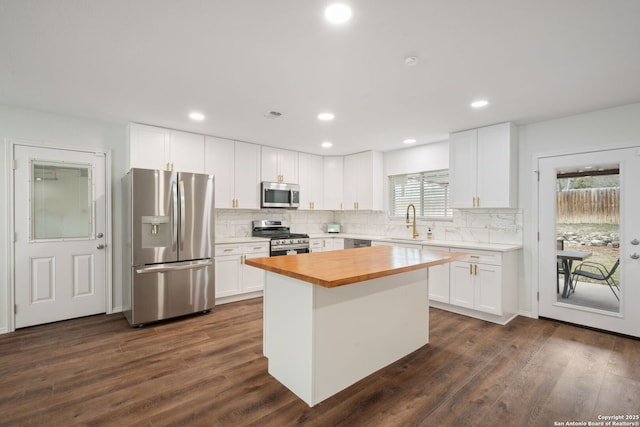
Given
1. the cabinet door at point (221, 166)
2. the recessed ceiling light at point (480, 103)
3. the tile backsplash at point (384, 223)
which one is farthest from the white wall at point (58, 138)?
the recessed ceiling light at point (480, 103)

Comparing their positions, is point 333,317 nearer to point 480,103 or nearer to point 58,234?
point 480,103

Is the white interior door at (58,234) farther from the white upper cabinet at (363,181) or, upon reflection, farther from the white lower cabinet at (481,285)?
the white lower cabinet at (481,285)

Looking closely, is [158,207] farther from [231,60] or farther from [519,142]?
[519,142]

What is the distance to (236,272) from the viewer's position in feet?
14.4

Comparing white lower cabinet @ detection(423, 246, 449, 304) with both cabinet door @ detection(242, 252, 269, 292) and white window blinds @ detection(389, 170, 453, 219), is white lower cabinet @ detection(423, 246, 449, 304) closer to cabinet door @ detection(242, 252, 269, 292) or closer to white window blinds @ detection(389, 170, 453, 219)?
white window blinds @ detection(389, 170, 453, 219)

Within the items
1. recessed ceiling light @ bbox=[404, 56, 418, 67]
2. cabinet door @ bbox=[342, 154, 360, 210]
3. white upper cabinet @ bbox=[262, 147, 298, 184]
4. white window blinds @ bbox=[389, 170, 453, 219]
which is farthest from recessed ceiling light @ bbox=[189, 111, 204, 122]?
white window blinds @ bbox=[389, 170, 453, 219]

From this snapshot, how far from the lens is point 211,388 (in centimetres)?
225

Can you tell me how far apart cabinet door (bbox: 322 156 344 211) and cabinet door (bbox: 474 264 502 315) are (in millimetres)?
2831

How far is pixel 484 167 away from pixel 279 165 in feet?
10.2

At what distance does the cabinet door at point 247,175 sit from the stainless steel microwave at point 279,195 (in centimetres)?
11

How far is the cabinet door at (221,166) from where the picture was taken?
4.39 meters

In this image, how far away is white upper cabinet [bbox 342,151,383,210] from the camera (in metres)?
5.43

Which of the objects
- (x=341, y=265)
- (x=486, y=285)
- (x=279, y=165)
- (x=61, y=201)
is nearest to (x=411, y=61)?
(x=341, y=265)

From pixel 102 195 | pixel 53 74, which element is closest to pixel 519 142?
pixel 53 74
